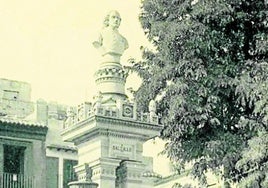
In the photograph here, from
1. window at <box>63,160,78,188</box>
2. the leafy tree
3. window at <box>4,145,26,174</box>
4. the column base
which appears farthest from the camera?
window at <box>63,160,78,188</box>

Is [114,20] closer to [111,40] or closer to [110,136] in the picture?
[111,40]

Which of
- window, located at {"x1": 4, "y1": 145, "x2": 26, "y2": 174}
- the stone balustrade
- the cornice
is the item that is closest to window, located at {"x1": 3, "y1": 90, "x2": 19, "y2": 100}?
the cornice

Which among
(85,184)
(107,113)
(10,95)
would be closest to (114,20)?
(107,113)

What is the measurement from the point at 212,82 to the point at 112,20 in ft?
15.3

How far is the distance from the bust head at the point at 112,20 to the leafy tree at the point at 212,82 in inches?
165

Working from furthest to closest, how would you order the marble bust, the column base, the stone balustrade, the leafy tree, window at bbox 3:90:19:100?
1. window at bbox 3:90:19:100
2. the leafy tree
3. the marble bust
4. the stone balustrade
5. the column base

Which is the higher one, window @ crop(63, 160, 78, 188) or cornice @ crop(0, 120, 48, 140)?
cornice @ crop(0, 120, 48, 140)

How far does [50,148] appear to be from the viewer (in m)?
31.5

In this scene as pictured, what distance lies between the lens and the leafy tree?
16797 millimetres

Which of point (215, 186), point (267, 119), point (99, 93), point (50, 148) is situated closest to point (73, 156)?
point (50, 148)

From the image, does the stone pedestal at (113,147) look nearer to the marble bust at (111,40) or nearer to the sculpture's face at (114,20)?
the marble bust at (111,40)

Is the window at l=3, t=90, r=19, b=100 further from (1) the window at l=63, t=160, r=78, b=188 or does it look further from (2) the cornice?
(2) the cornice

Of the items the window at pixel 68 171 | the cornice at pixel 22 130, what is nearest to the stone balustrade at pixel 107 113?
the cornice at pixel 22 130

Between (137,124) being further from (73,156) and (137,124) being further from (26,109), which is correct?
(26,109)
